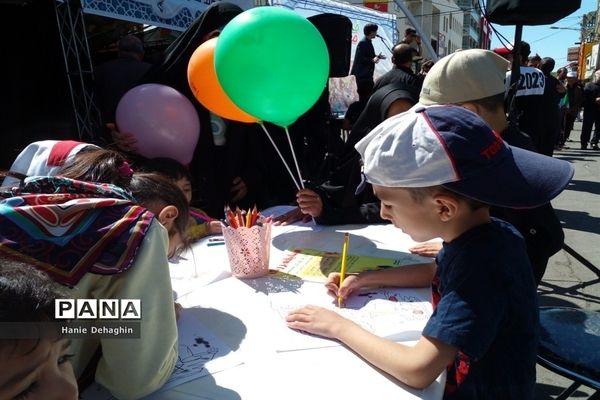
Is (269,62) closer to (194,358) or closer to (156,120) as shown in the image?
(156,120)

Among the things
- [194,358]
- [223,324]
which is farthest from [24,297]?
[223,324]

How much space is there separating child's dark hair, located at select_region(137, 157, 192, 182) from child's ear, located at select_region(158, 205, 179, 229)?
0.37 metres

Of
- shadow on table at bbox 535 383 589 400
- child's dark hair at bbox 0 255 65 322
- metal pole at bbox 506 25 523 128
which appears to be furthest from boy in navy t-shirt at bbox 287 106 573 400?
metal pole at bbox 506 25 523 128

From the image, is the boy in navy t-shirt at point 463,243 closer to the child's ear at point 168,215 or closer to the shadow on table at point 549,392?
the child's ear at point 168,215

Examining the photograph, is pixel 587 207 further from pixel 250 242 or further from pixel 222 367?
pixel 222 367

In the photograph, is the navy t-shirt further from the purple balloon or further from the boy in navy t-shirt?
the purple balloon

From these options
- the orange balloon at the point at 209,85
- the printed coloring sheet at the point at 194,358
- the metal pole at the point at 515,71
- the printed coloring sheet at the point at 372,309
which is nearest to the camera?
the printed coloring sheet at the point at 194,358

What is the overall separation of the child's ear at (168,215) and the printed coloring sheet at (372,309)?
324mm

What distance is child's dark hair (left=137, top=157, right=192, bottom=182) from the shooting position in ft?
4.68

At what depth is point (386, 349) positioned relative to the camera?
2.83ft

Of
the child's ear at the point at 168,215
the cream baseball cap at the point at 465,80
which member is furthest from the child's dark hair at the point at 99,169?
the cream baseball cap at the point at 465,80

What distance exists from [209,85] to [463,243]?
1.29 metres

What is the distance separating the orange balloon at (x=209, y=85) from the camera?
5.92ft

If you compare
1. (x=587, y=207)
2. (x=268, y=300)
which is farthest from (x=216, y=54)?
(x=587, y=207)
